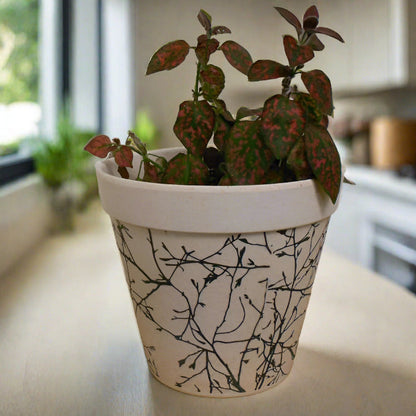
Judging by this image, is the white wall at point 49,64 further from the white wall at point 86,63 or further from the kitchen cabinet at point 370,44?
the kitchen cabinet at point 370,44

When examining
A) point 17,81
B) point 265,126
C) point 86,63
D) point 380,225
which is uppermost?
point 86,63

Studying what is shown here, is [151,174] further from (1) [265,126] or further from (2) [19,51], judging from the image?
(2) [19,51]

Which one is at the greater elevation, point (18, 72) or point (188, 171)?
point (18, 72)

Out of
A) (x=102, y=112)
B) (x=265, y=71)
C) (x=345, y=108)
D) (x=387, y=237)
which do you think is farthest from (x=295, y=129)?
(x=345, y=108)

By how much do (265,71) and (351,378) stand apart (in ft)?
0.93

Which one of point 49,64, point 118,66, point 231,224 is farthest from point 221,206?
point 118,66

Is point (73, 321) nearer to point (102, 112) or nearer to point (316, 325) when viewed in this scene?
point (316, 325)

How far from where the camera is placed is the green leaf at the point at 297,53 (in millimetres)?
366

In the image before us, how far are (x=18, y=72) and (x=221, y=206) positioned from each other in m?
1.41

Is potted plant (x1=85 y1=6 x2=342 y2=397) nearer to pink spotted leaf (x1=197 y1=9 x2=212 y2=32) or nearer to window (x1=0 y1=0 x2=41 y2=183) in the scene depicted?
pink spotted leaf (x1=197 y1=9 x2=212 y2=32)

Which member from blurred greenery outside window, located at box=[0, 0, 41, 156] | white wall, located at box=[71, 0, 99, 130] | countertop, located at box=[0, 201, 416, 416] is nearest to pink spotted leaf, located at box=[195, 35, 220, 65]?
countertop, located at box=[0, 201, 416, 416]

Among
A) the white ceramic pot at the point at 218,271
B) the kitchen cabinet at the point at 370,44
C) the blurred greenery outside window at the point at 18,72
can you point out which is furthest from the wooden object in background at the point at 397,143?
the white ceramic pot at the point at 218,271

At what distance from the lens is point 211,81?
1.35 ft

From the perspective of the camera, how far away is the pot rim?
0.35m
